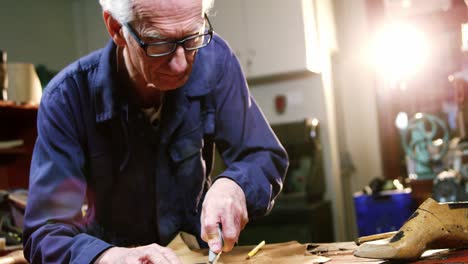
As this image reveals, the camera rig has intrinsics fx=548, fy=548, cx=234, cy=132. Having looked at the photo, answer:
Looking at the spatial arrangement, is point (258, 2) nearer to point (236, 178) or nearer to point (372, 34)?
point (372, 34)

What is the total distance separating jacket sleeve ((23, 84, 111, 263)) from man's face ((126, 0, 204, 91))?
20cm

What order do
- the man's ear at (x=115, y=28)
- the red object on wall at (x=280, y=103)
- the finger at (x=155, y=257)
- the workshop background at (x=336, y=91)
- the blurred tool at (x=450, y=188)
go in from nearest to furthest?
the finger at (x=155, y=257), the man's ear at (x=115, y=28), the blurred tool at (x=450, y=188), the workshop background at (x=336, y=91), the red object on wall at (x=280, y=103)

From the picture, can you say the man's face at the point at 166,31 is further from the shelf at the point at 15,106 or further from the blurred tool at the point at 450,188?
the blurred tool at the point at 450,188

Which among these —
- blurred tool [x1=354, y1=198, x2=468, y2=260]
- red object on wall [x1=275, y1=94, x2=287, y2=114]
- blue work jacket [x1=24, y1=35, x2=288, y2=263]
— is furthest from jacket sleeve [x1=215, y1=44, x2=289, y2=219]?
red object on wall [x1=275, y1=94, x2=287, y2=114]

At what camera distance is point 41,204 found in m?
1.05

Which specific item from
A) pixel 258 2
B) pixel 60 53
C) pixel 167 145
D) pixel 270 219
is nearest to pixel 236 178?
pixel 167 145

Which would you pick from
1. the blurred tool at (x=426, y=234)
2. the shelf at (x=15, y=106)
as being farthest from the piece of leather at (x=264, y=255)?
the shelf at (x=15, y=106)

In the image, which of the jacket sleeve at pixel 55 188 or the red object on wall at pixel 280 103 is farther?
the red object on wall at pixel 280 103

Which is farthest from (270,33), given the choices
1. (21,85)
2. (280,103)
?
(21,85)

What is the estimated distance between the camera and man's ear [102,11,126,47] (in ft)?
3.55

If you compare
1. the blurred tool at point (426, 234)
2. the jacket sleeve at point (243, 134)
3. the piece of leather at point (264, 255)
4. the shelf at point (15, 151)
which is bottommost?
the piece of leather at point (264, 255)

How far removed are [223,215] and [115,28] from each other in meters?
0.44

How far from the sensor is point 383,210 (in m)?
3.08

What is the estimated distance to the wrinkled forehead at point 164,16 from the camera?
3.27ft
